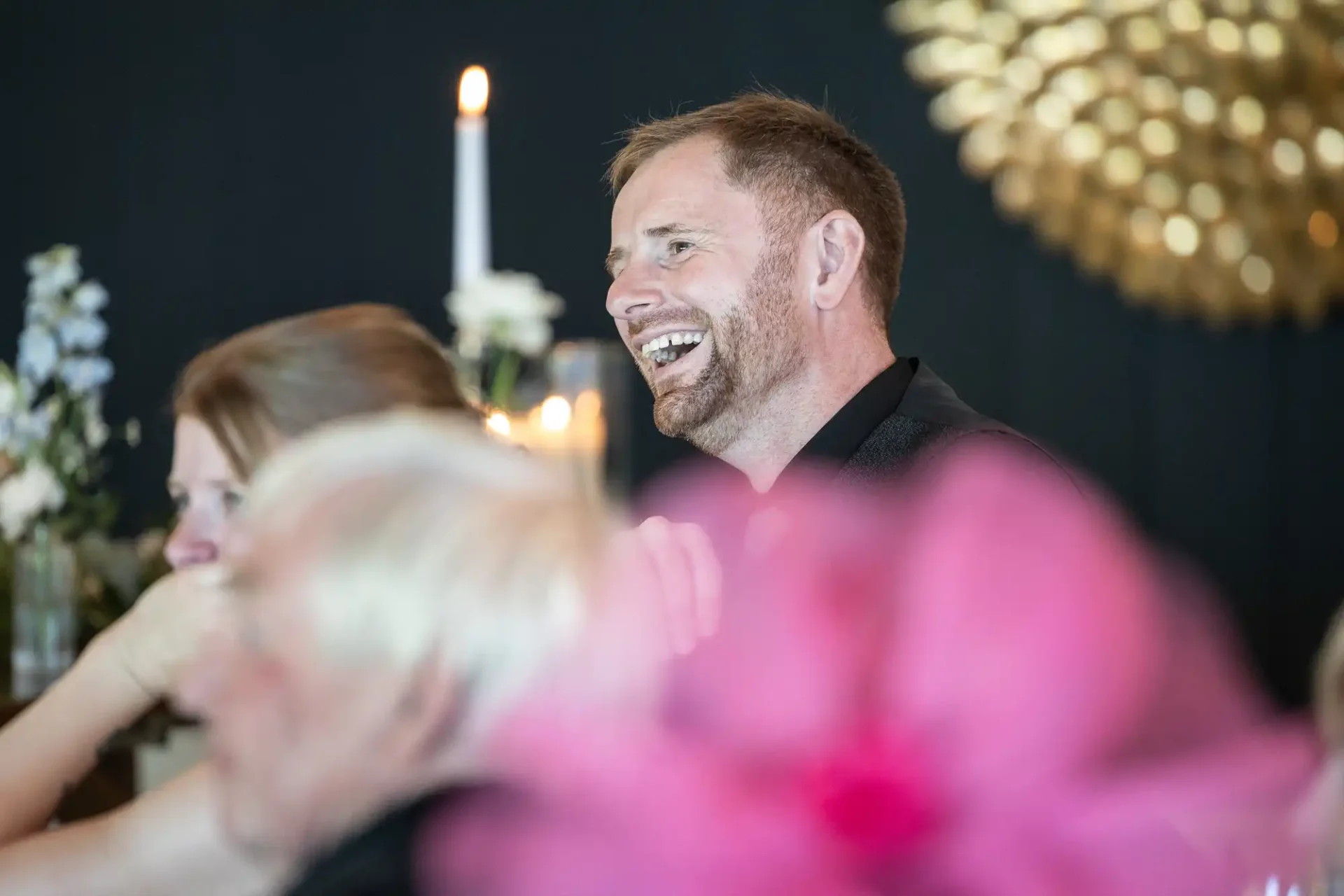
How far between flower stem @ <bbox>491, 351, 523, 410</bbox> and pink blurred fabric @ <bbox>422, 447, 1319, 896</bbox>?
1.44m

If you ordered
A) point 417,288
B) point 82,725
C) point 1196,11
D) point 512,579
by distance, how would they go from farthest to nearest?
point 417,288, point 1196,11, point 82,725, point 512,579

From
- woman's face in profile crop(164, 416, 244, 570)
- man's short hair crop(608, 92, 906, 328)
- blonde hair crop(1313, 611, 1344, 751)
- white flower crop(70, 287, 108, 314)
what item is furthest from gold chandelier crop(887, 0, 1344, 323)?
blonde hair crop(1313, 611, 1344, 751)

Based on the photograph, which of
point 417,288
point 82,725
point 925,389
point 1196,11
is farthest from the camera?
point 417,288

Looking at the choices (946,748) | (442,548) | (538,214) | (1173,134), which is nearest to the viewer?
(946,748)

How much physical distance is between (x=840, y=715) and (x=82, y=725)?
81cm

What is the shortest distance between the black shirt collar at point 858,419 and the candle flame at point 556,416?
0.78 feet

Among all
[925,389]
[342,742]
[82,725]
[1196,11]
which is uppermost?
[1196,11]

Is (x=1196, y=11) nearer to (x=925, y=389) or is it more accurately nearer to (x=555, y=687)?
(x=925, y=389)

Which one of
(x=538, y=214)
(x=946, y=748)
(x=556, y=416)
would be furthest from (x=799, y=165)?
(x=946, y=748)

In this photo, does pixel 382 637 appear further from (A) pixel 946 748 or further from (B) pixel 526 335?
(B) pixel 526 335

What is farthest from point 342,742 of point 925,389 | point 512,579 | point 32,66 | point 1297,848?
point 32,66

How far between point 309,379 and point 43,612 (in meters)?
0.67

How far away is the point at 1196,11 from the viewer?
5.93ft

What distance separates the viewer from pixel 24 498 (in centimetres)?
149
